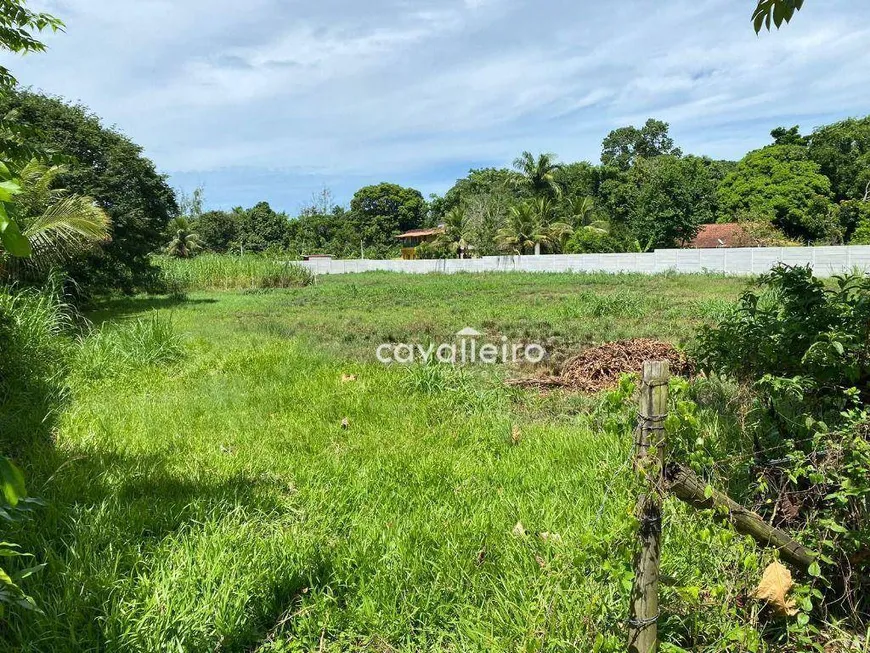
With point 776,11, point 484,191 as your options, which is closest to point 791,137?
point 484,191

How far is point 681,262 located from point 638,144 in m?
29.0

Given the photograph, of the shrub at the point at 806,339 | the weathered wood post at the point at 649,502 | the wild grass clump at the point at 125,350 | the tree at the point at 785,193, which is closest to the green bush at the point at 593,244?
the tree at the point at 785,193

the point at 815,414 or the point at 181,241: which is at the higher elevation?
the point at 181,241

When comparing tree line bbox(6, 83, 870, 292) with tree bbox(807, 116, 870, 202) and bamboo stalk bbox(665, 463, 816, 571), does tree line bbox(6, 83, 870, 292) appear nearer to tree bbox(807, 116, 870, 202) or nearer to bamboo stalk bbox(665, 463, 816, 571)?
tree bbox(807, 116, 870, 202)

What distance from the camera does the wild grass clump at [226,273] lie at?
1822 centimetres

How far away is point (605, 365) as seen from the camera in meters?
5.25

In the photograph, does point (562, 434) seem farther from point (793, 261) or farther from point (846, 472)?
point (793, 261)

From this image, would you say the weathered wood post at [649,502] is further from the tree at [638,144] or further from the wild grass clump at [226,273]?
the tree at [638,144]

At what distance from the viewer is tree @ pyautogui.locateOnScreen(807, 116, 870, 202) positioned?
27859 millimetres

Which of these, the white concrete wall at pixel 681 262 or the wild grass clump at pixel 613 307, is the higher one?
the white concrete wall at pixel 681 262

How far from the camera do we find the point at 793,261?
1984cm

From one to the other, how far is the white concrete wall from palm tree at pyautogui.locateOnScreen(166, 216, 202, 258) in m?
9.42

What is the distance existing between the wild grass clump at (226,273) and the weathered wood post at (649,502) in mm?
18908

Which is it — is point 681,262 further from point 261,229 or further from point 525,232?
point 261,229
